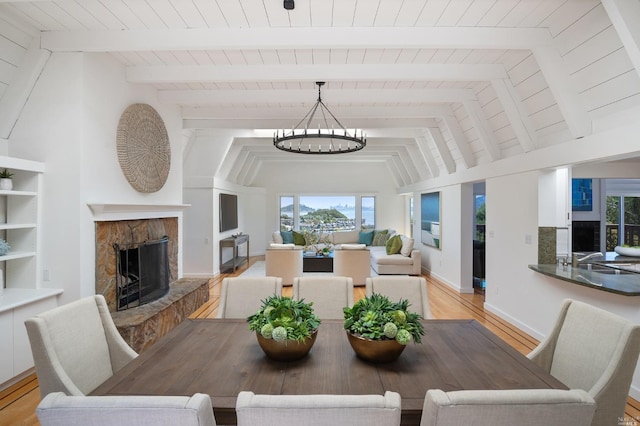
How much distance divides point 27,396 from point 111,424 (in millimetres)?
2435

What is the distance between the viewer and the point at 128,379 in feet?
4.62

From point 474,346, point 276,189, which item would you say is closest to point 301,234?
point 276,189

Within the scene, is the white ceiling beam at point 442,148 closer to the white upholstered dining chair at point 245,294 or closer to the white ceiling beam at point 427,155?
the white ceiling beam at point 427,155

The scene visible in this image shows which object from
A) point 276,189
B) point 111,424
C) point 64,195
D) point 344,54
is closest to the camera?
point 111,424

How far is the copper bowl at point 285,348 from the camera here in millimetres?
1526

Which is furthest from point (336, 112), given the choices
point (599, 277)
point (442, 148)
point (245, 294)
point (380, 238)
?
point (380, 238)

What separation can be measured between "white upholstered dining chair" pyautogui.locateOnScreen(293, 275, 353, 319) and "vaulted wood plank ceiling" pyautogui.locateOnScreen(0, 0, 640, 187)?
184cm

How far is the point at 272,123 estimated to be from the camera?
527cm

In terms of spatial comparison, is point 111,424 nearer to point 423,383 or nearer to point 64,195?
point 423,383

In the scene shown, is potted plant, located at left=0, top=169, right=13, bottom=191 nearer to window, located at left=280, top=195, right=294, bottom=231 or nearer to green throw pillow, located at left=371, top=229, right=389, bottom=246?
green throw pillow, located at left=371, top=229, right=389, bottom=246

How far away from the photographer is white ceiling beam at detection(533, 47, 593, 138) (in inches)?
110

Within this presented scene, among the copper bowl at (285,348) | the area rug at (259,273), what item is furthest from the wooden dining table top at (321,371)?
the area rug at (259,273)

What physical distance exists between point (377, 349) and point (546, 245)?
3204 millimetres

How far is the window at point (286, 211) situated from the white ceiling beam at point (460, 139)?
19.8 ft
